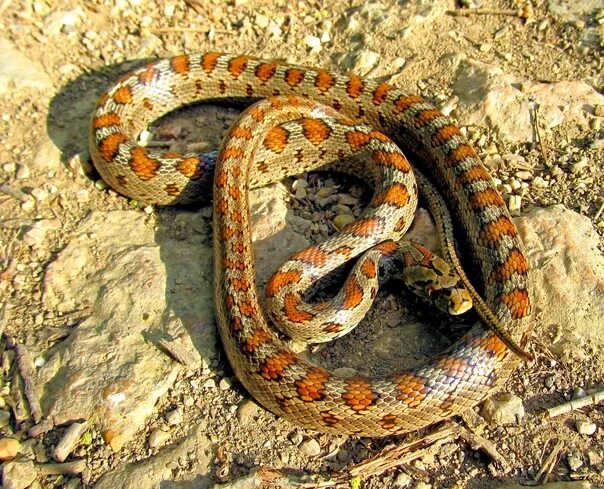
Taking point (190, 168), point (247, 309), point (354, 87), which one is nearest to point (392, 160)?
point (354, 87)

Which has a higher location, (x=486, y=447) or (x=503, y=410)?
(x=503, y=410)

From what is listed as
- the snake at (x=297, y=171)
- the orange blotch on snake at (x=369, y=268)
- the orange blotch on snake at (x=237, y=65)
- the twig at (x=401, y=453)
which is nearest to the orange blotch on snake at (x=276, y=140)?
the snake at (x=297, y=171)

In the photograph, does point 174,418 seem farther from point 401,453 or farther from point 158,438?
point 401,453

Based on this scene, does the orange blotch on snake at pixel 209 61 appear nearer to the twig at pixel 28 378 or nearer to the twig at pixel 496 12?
the twig at pixel 496 12

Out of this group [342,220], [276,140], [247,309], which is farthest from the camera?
[276,140]

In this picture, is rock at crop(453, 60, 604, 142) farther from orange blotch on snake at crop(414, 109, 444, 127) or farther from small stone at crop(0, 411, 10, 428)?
small stone at crop(0, 411, 10, 428)

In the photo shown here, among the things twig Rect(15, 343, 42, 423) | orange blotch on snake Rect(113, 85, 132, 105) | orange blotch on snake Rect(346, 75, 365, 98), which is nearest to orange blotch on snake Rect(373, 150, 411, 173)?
orange blotch on snake Rect(346, 75, 365, 98)

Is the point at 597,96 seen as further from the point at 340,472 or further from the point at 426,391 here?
the point at 340,472
